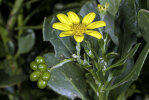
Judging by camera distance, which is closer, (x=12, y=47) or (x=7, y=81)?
(x=7, y=81)

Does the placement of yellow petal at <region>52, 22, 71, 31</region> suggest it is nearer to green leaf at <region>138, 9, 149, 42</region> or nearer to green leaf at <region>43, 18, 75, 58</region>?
green leaf at <region>43, 18, 75, 58</region>

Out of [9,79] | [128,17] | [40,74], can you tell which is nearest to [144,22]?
[128,17]

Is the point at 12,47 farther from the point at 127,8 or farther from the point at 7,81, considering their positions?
the point at 127,8

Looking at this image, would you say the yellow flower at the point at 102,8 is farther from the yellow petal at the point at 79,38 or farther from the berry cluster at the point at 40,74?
the berry cluster at the point at 40,74

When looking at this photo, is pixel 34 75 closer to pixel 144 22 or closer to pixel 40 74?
pixel 40 74

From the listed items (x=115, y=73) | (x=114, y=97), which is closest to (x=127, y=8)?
(x=115, y=73)

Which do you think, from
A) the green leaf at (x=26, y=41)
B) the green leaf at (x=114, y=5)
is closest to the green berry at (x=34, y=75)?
the green leaf at (x=114, y=5)
